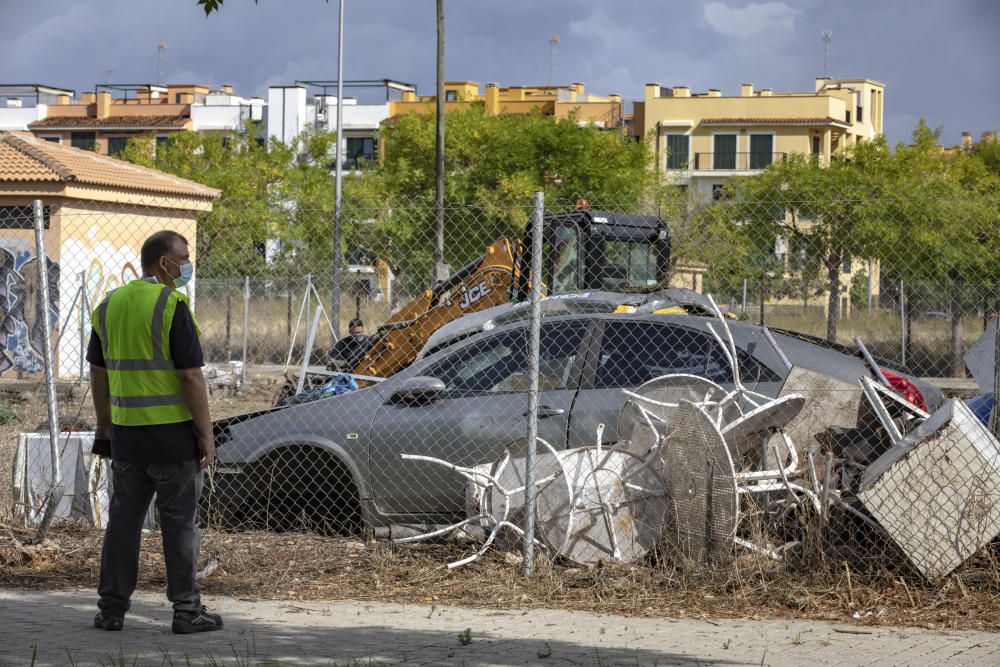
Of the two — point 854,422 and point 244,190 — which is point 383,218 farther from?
point 854,422

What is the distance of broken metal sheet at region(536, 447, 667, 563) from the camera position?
7.11 m

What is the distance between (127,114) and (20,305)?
58.2m

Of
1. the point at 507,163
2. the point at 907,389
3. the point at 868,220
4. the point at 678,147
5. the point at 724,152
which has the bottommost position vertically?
the point at 907,389

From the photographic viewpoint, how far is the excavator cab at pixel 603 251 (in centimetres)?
1552

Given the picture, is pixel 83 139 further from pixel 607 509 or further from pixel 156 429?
pixel 156 429

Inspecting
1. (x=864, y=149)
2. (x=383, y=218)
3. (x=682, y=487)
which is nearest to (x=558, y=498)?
(x=682, y=487)

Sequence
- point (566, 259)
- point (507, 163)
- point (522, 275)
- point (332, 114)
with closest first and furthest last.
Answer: point (522, 275)
point (566, 259)
point (507, 163)
point (332, 114)

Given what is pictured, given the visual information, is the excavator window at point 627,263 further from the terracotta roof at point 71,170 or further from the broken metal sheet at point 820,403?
the terracotta roof at point 71,170

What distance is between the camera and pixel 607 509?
7078 millimetres

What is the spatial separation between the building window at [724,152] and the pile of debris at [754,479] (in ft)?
204

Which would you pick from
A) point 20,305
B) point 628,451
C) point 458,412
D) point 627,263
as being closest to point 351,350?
point 627,263

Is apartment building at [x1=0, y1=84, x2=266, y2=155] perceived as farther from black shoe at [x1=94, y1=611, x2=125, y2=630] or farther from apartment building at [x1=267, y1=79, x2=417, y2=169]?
black shoe at [x1=94, y1=611, x2=125, y2=630]

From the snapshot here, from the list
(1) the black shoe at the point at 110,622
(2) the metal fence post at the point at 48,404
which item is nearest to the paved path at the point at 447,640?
(1) the black shoe at the point at 110,622

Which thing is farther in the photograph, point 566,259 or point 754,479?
point 566,259
